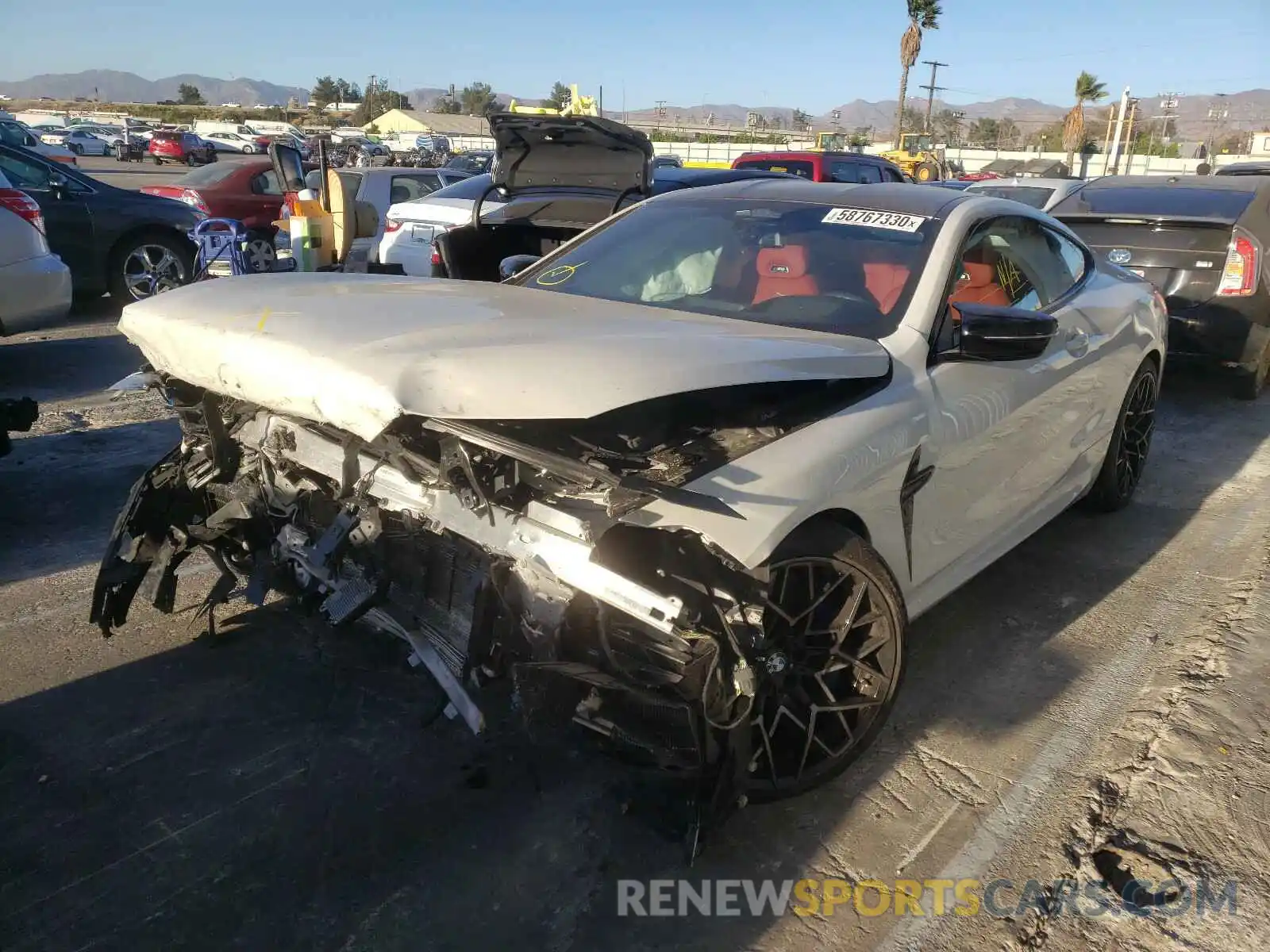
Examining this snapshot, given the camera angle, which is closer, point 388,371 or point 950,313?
point 388,371

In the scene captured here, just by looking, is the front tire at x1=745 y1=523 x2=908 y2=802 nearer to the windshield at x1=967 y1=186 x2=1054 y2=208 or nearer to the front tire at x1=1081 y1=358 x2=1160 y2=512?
the front tire at x1=1081 y1=358 x2=1160 y2=512

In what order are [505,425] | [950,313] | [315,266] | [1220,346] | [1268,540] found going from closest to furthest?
[505,425], [950,313], [1268,540], [1220,346], [315,266]

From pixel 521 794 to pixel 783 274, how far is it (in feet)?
6.70

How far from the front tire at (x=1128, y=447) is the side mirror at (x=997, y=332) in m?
1.88

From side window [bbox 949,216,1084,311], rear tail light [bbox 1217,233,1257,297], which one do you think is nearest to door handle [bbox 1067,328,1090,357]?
side window [bbox 949,216,1084,311]

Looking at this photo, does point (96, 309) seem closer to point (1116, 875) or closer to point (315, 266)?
point (315, 266)

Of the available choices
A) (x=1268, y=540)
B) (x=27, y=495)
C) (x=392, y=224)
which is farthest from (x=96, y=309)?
(x=1268, y=540)

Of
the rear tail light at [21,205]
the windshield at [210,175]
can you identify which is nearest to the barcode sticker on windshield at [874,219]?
the rear tail light at [21,205]

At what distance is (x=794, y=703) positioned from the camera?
2.75 metres

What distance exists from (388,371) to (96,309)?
9.65 meters

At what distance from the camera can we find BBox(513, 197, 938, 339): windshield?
338 cm

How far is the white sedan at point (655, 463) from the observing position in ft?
7.77

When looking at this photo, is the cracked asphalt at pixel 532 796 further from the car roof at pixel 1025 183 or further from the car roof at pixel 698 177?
the car roof at pixel 1025 183

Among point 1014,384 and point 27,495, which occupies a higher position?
point 1014,384
